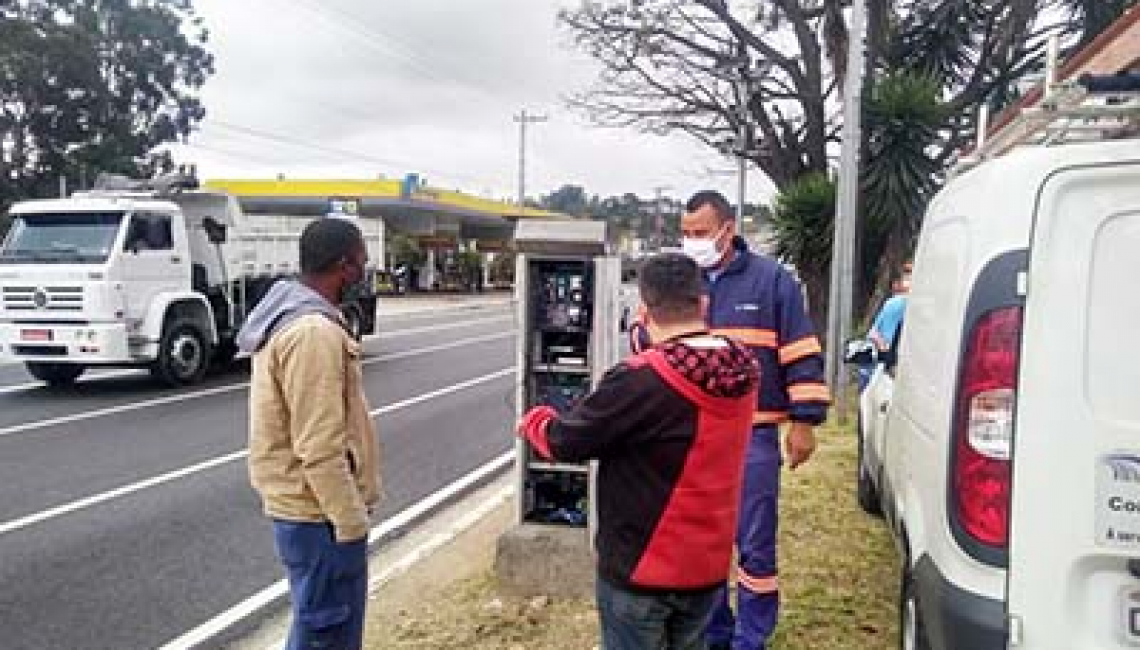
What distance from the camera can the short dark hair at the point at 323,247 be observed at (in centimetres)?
344

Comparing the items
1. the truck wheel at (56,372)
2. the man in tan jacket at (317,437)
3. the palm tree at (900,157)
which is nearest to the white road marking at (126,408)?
the truck wheel at (56,372)

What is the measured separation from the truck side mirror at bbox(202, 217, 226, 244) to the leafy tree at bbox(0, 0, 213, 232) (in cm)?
2816

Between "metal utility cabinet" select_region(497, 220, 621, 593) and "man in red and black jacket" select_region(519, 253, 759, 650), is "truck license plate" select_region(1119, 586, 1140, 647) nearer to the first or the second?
"man in red and black jacket" select_region(519, 253, 759, 650)

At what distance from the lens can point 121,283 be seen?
13273 millimetres

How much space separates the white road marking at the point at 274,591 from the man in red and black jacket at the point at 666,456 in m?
1.88

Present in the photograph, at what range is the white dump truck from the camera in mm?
13016

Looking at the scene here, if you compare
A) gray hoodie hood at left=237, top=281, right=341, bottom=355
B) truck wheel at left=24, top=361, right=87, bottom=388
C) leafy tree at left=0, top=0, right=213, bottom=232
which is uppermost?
leafy tree at left=0, top=0, right=213, bottom=232

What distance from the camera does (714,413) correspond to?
109 inches

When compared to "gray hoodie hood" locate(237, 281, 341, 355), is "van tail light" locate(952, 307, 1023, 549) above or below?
below

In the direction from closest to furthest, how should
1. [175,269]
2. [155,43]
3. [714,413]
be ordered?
[714,413] → [175,269] → [155,43]

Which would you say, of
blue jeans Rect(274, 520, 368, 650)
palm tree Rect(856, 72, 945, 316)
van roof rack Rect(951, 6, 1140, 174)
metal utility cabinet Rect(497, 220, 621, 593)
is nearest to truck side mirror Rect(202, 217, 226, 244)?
palm tree Rect(856, 72, 945, 316)

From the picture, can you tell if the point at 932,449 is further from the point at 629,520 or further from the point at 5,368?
the point at 5,368

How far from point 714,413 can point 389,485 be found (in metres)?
5.81

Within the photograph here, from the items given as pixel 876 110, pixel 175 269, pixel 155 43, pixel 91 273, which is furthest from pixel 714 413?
pixel 155 43
